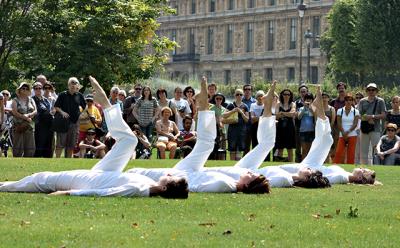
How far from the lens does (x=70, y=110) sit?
29.3m

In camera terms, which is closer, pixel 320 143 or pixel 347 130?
pixel 320 143

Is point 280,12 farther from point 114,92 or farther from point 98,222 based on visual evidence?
point 98,222

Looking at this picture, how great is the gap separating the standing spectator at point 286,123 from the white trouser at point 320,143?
8676 millimetres

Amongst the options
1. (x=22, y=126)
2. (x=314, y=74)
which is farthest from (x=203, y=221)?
(x=314, y=74)

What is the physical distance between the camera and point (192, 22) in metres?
157

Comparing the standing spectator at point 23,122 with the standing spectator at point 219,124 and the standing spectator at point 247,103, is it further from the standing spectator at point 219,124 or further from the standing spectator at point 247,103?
the standing spectator at point 247,103

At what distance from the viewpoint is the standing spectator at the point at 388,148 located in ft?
100

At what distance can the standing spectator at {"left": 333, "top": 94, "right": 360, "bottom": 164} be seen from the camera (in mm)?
31234

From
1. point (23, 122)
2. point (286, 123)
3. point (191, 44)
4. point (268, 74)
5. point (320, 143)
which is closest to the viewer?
point (320, 143)

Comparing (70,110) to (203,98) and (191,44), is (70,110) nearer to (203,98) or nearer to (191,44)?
(203,98)

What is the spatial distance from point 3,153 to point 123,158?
53.5 ft

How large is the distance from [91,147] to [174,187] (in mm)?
13352

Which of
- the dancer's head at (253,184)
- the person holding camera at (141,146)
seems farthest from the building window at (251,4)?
the dancer's head at (253,184)

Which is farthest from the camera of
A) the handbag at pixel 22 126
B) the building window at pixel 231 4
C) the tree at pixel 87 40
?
the building window at pixel 231 4
